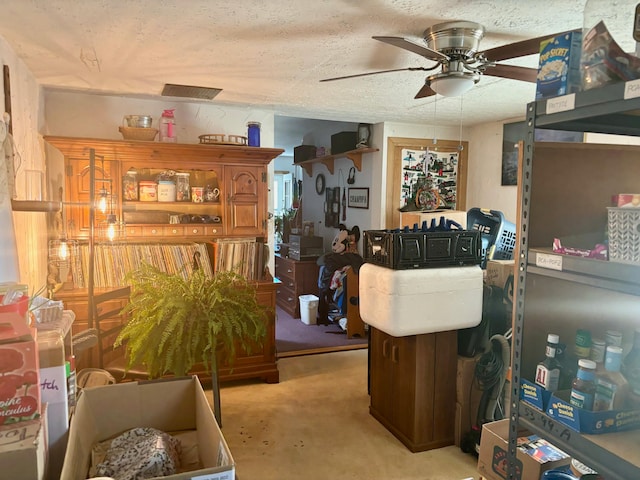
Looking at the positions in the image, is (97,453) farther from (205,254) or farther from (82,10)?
(205,254)

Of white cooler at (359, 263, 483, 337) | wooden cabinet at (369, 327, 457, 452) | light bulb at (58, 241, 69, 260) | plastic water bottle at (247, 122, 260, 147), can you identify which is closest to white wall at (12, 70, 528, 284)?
light bulb at (58, 241, 69, 260)

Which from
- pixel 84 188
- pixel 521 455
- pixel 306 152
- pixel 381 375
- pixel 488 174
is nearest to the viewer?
pixel 521 455

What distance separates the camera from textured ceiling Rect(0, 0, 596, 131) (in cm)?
188

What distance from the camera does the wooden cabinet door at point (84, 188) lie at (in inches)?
128

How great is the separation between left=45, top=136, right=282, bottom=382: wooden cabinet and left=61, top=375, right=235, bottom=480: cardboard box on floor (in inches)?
76.0

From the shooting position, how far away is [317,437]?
112 inches

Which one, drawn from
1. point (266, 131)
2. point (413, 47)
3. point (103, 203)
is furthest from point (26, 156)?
point (413, 47)

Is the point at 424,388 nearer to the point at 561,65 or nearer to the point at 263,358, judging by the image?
the point at 263,358

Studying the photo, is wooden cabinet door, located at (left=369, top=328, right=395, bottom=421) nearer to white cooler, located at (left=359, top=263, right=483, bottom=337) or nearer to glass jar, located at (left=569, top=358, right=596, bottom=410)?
white cooler, located at (left=359, top=263, right=483, bottom=337)

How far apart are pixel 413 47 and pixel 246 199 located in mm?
2063

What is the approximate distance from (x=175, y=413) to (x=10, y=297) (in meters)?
0.61

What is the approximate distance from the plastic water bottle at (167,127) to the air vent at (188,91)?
16 centimetres

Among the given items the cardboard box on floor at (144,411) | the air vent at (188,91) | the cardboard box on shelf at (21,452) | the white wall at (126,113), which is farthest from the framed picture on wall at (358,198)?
the cardboard box on shelf at (21,452)

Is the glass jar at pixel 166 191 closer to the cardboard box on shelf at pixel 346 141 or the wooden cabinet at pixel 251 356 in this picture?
the wooden cabinet at pixel 251 356
